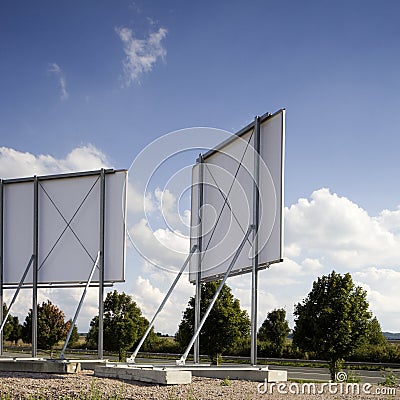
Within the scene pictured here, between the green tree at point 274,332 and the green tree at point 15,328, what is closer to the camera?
the green tree at point 274,332

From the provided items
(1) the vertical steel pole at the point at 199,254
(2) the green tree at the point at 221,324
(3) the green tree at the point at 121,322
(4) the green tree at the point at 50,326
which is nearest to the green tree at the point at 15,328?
(4) the green tree at the point at 50,326

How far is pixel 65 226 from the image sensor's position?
54.0 feet

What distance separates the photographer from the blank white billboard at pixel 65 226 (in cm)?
1555

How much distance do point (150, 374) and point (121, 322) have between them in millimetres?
15542

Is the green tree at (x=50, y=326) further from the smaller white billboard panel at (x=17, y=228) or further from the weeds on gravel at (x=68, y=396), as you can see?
the weeds on gravel at (x=68, y=396)

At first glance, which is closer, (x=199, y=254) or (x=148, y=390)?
(x=148, y=390)

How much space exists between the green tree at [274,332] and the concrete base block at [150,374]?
2666 centimetres

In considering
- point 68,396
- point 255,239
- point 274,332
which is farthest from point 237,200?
point 274,332

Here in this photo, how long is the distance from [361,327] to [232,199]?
29.1ft

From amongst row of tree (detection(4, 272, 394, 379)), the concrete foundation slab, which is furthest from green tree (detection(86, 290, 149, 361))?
the concrete foundation slab

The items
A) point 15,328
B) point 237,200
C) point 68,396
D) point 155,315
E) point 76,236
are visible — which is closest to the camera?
point 68,396

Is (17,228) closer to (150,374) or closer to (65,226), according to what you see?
(65,226)

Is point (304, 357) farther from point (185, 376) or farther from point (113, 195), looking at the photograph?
point (185, 376)

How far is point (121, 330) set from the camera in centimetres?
2561
